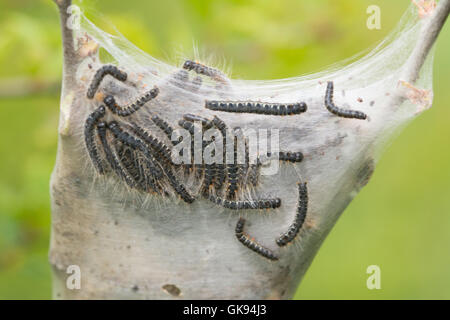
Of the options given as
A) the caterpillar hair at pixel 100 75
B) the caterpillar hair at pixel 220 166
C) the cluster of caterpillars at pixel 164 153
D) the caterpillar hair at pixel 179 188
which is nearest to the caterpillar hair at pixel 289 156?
the cluster of caterpillars at pixel 164 153

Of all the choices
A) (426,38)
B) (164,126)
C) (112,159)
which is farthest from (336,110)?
(112,159)

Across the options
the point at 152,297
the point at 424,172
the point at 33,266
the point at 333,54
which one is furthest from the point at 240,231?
the point at 424,172

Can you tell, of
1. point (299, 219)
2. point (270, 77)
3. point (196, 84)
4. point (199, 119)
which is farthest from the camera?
point (270, 77)

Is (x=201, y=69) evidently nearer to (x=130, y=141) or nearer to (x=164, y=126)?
(x=164, y=126)

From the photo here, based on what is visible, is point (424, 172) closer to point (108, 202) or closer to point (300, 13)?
point (300, 13)

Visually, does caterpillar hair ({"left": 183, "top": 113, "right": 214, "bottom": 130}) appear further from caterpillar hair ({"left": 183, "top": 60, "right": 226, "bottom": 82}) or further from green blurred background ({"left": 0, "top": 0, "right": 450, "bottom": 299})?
green blurred background ({"left": 0, "top": 0, "right": 450, "bottom": 299})

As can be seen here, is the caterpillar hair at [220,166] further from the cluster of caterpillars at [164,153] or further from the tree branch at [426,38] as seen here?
the tree branch at [426,38]
